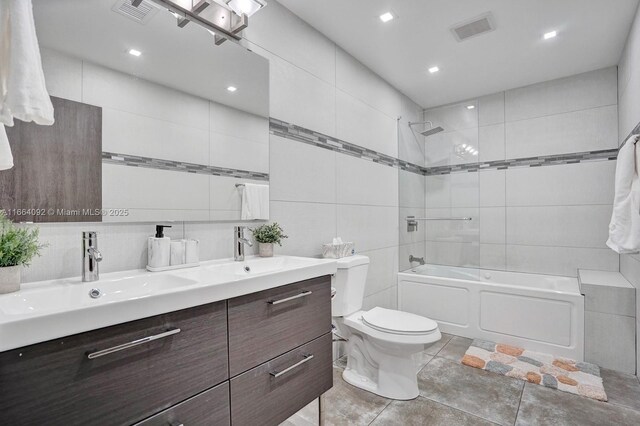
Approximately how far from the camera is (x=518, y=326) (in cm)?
287

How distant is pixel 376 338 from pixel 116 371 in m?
1.53

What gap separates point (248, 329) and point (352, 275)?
1.14 m

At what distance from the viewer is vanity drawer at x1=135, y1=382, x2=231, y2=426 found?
1.00m

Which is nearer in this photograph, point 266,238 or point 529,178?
point 266,238

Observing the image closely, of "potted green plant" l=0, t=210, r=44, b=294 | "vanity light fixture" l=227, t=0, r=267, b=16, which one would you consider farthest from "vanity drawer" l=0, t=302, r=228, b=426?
"vanity light fixture" l=227, t=0, r=267, b=16

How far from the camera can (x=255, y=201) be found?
194 centimetres

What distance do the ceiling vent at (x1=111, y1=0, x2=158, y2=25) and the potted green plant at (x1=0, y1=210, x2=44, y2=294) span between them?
934 mm

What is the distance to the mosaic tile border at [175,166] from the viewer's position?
4.58ft

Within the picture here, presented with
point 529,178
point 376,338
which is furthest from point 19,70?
point 529,178

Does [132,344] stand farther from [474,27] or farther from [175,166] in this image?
[474,27]

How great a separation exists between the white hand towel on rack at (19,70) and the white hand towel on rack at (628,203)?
2803mm

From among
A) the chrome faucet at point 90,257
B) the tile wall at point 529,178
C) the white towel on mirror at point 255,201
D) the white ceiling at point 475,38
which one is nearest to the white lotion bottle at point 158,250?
the chrome faucet at point 90,257

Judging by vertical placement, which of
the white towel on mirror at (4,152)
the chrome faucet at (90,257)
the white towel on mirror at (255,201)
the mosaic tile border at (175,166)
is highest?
the mosaic tile border at (175,166)

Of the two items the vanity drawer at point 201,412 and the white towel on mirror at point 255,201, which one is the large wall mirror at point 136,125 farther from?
the vanity drawer at point 201,412
